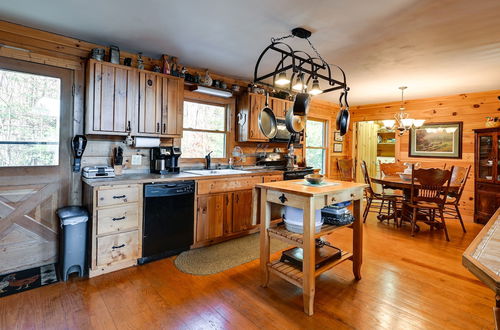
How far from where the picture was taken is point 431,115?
17.7 ft

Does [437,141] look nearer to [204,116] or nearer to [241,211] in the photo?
[241,211]

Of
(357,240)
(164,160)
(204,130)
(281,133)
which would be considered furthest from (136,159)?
(357,240)

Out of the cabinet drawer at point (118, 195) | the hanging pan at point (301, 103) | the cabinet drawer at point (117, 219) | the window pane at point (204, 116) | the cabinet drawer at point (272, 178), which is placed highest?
the window pane at point (204, 116)

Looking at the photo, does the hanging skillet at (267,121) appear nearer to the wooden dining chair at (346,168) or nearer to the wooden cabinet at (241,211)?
the wooden cabinet at (241,211)

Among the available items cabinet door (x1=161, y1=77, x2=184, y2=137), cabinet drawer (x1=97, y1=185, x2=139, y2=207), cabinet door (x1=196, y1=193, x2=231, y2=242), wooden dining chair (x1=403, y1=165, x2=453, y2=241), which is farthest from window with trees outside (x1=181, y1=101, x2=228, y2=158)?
wooden dining chair (x1=403, y1=165, x2=453, y2=241)

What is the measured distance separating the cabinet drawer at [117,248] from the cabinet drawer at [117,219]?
0.07 m

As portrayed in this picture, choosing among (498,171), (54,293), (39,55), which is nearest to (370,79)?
(498,171)

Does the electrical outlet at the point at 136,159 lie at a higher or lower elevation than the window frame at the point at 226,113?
lower

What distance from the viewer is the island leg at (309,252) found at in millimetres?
1965

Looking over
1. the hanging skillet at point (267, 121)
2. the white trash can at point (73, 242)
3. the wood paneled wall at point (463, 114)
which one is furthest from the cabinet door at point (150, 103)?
the wood paneled wall at point (463, 114)

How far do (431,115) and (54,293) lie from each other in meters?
6.59

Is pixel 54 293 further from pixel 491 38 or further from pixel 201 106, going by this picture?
pixel 491 38

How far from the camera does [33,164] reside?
271 centimetres

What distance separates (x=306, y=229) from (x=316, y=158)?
173 inches
